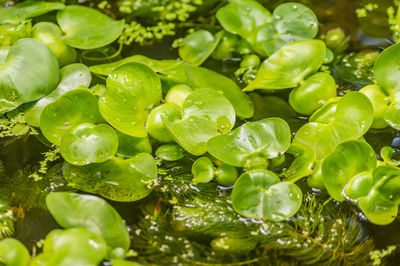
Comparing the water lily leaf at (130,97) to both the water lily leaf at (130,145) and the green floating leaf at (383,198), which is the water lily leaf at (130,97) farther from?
the green floating leaf at (383,198)

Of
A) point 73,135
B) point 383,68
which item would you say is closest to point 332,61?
point 383,68

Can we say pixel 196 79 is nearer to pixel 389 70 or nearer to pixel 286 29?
pixel 286 29

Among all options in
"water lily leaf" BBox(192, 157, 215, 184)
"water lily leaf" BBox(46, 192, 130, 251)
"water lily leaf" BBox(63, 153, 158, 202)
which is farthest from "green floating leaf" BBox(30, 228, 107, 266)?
"water lily leaf" BBox(192, 157, 215, 184)

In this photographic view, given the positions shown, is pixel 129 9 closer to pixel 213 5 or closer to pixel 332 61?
pixel 213 5

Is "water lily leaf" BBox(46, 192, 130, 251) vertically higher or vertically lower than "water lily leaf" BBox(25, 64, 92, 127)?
lower

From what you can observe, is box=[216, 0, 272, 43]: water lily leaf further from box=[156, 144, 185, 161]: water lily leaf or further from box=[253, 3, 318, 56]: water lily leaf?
box=[156, 144, 185, 161]: water lily leaf

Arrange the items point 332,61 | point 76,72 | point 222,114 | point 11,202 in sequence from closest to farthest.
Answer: point 11,202, point 222,114, point 76,72, point 332,61

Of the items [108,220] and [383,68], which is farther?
[383,68]
